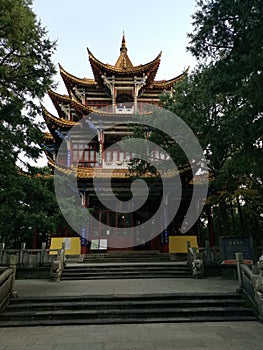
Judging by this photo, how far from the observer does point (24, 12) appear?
6.73 meters

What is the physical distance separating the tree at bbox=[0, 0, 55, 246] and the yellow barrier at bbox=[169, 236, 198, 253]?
10.1m

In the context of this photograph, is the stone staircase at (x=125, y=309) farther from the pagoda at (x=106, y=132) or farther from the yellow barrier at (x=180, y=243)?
the yellow barrier at (x=180, y=243)

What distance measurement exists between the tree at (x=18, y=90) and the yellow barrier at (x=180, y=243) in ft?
33.3

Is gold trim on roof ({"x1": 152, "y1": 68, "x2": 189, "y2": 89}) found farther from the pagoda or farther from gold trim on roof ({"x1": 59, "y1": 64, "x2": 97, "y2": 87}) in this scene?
gold trim on roof ({"x1": 59, "y1": 64, "x2": 97, "y2": 87})

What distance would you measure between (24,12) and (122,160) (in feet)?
35.7

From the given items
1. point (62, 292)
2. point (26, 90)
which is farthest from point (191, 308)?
point (26, 90)

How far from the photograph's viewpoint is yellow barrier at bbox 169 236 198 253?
15057 millimetres

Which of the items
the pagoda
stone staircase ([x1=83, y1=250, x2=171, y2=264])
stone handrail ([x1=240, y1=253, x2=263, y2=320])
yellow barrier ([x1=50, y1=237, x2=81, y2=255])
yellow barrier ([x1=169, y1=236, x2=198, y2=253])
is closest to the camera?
stone handrail ([x1=240, y1=253, x2=263, y2=320])

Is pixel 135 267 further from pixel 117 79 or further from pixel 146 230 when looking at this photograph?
pixel 117 79

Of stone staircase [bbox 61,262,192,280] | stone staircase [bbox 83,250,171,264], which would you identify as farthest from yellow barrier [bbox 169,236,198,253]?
stone staircase [bbox 61,262,192,280]

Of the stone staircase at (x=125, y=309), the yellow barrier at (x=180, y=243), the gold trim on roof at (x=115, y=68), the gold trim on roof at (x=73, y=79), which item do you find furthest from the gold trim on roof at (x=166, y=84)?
the stone staircase at (x=125, y=309)

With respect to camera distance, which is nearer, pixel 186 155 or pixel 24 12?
pixel 24 12

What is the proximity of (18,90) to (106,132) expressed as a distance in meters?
10.3

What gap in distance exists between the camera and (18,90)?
7258 millimetres
